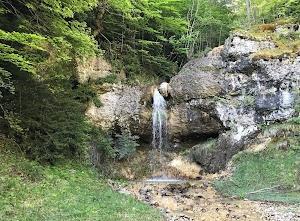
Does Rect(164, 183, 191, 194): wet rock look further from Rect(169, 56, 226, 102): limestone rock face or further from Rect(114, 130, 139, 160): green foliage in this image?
Rect(169, 56, 226, 102): limestone rock face

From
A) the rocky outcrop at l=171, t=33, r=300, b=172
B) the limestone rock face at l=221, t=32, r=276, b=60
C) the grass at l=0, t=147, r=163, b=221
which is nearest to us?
the grass at l=0, t=147, r=163, b=221

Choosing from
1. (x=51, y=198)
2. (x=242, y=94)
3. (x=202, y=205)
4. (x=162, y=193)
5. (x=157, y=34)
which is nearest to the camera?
(x=51, y=198)

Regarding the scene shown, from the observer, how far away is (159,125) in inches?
593

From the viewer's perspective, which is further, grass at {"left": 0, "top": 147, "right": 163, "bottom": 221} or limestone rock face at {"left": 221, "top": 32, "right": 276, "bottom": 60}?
limestone rock face at {"left": 221, "top": 32, "right": 276, "bottom": 60}

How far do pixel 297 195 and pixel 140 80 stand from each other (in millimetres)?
11650

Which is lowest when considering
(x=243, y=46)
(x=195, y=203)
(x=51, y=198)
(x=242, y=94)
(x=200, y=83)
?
(x=195, y=203)

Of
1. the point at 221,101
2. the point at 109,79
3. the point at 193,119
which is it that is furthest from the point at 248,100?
the point at 109,79

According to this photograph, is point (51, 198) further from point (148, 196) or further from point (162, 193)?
point (162, 193)

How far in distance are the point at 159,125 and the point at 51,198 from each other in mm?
10052

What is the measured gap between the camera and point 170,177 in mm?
13922

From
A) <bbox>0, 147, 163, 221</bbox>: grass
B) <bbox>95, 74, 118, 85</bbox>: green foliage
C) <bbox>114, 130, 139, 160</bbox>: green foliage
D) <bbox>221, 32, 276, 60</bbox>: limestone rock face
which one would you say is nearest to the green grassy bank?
<bbox>0, 147, 163, 221</bbox>: grass

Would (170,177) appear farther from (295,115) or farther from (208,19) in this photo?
(208,19)

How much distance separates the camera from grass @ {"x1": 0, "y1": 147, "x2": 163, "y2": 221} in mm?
4734

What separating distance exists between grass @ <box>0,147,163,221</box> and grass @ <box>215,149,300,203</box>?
15.1ft
